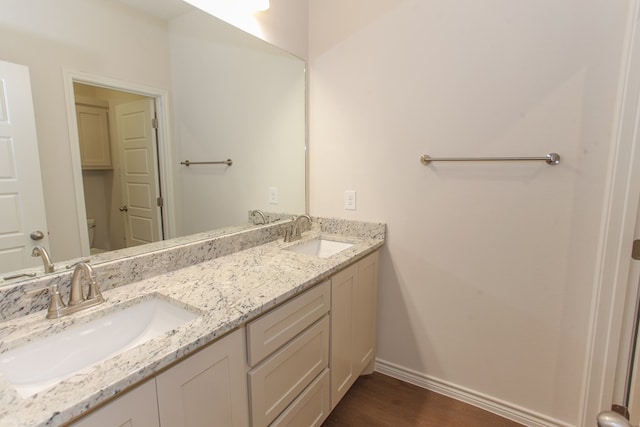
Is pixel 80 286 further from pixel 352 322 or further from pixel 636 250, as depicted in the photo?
pixel 636 250

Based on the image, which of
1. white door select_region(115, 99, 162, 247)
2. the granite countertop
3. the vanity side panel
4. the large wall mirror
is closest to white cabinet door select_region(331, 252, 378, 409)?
the vanity side panel

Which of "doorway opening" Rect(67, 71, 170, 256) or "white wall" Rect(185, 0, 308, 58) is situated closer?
"doorway opening" Rect(67, 71, 170, 256)

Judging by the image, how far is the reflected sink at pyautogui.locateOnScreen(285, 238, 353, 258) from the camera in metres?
1.91

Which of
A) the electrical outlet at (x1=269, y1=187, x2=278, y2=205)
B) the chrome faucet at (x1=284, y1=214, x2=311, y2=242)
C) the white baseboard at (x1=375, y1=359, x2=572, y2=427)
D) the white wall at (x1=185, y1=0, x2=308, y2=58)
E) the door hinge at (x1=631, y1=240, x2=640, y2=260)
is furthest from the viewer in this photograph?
the electrical outlet at (x1=269, y1=187, x2=278, y2=205)

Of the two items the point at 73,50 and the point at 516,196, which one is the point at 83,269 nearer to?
the point at 73,50

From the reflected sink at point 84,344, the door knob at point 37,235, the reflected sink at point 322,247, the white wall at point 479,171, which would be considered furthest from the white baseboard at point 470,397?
the door knob at point 37,235

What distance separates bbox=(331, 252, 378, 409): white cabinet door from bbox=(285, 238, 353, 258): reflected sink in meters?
0.22

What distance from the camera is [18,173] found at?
957 mm

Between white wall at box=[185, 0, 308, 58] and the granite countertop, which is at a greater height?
white wall at box=[185, 0, 308, 58]

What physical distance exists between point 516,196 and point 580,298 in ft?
1.76

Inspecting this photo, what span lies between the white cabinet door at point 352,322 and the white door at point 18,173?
1087 mm

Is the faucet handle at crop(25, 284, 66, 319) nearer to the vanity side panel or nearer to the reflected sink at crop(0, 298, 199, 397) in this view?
the reflected sink at crop(0, 298, 199, 397)

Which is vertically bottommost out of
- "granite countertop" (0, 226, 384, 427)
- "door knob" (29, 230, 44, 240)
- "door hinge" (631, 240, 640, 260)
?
"granite countertop" (0, 226, 384, 427)

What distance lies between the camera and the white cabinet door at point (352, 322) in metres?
1.53
